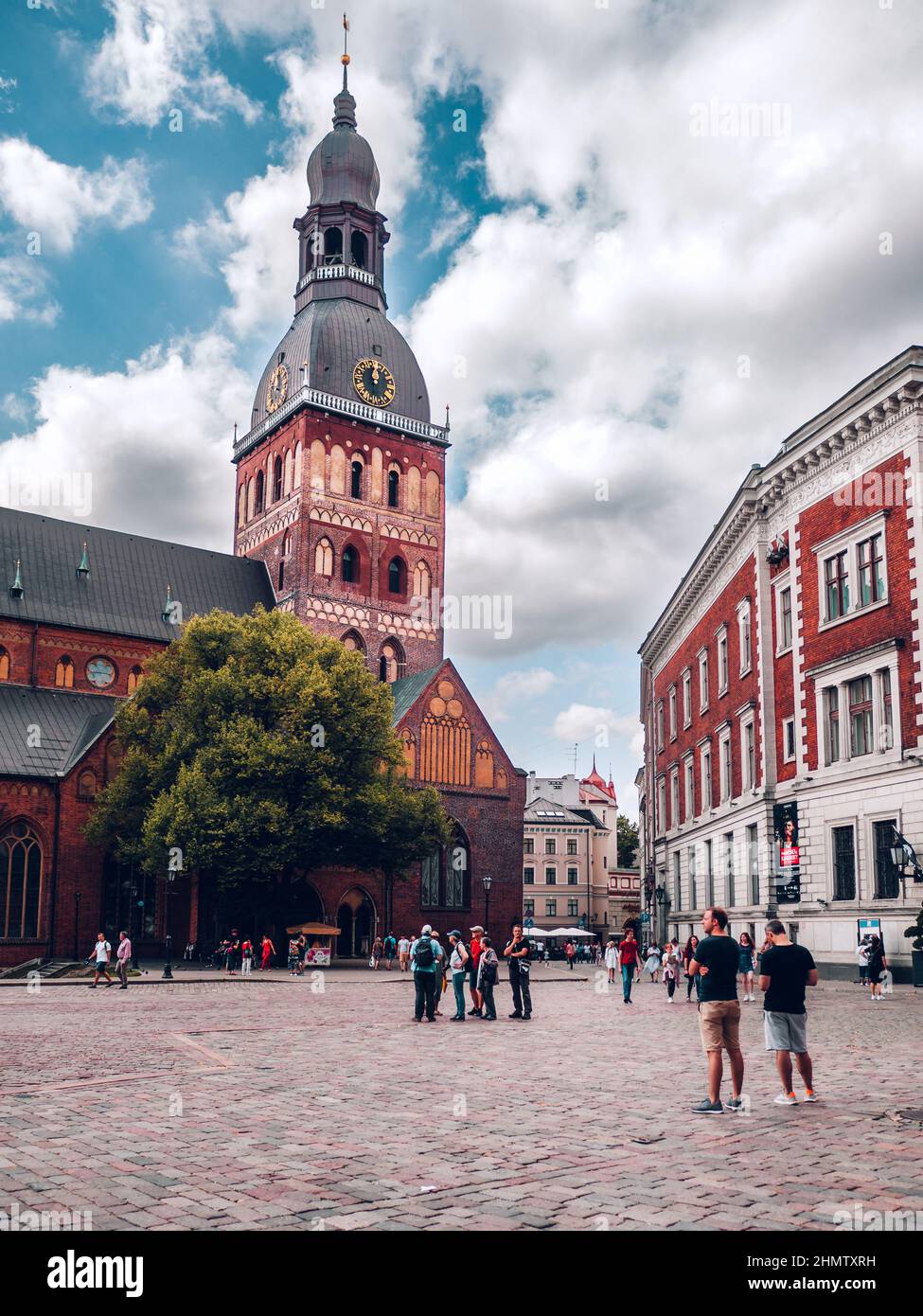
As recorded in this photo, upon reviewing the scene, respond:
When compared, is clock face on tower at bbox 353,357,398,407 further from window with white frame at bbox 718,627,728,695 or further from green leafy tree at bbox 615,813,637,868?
green leafy tree at bbox 615,813,637,868

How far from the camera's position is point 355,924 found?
55.5 metres

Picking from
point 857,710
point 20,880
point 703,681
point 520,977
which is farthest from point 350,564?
point 520,977

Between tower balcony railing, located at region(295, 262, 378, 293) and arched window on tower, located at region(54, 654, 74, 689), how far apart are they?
27.7 meters

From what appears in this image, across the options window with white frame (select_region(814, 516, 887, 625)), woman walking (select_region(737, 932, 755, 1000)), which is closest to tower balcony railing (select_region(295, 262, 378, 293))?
window with white frame (select_region(814, 516, 887, 625))

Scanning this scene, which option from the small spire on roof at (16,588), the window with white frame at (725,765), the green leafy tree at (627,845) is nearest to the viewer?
the window with white frame at (725,765)

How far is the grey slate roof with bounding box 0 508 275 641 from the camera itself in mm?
56281

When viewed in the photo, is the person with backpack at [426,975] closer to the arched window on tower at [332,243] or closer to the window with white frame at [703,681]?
the window with white frame at [703,681]

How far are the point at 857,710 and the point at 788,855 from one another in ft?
16.9

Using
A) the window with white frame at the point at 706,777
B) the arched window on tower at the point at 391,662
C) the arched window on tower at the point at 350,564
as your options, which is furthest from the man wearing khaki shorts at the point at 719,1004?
the arched window on tower at the point at 350,564

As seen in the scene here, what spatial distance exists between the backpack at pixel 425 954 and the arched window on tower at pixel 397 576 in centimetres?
4707

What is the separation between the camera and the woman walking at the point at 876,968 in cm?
2520

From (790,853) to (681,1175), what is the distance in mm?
26666

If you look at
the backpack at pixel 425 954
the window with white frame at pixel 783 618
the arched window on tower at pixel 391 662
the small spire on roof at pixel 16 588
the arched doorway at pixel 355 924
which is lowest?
the arched doorway at pixel 355 924
